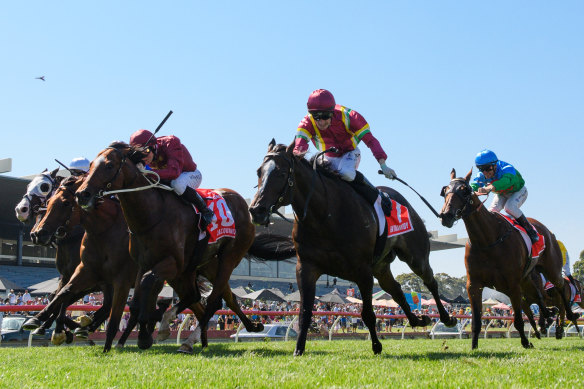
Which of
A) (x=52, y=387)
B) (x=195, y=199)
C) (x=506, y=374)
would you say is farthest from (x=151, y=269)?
(x=506, y=374)

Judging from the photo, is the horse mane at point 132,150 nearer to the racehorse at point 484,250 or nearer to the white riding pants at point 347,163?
the white riding pants at point 347,163

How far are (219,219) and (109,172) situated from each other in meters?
1.93

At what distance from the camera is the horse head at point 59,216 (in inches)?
298

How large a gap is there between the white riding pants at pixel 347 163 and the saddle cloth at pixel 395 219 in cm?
45

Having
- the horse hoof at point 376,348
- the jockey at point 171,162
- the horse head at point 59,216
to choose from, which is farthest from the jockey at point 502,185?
the horse head at point 59,216

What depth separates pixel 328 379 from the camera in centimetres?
390

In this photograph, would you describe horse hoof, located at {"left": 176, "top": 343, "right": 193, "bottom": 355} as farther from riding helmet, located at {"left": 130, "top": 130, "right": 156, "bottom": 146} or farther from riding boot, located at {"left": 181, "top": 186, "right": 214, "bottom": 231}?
riding helmet, located at {"left": 130, "top": 130, "right": 156, "bottom": 146}

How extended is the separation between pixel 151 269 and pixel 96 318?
2229 millimetres

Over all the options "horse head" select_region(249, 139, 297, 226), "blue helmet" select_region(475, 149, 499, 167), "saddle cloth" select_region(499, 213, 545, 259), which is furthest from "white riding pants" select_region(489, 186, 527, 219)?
"horse head" select_region(249, 139, 297, 226)

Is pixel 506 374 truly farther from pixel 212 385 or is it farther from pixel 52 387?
pixel 52 387

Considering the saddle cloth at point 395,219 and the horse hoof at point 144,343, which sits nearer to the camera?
the horse hoof at point 144,343

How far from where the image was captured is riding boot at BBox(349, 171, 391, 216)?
705cm

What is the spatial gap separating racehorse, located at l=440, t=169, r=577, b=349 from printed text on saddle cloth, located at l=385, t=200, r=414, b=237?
48 cm

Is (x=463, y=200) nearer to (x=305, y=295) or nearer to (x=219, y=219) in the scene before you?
(x=305, y=295)
